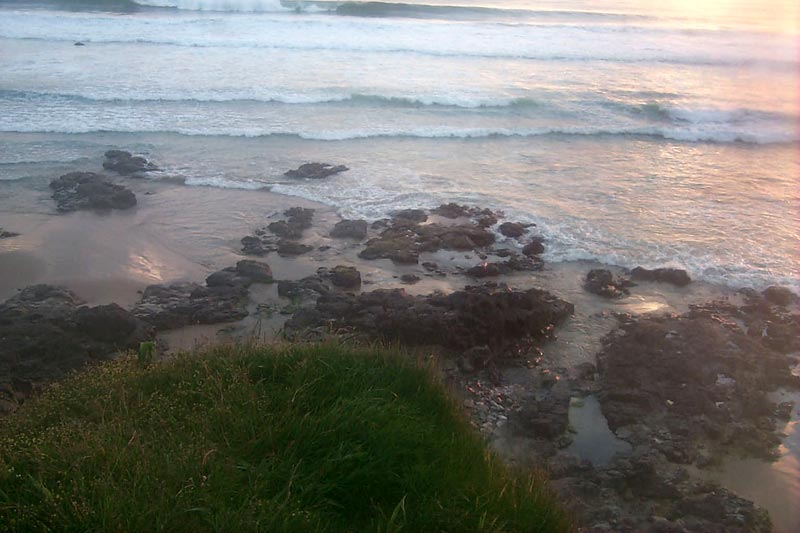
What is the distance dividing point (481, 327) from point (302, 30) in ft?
92.2

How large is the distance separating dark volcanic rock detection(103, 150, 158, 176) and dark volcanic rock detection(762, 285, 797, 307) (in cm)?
1155

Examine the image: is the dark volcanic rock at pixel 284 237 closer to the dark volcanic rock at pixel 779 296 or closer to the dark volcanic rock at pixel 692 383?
the dark volcanic rock at pixel 692 383

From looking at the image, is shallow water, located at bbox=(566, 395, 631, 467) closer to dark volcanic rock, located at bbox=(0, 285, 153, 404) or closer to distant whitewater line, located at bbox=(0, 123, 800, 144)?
dark volcanic rock, located at bbox=(0, 285, 153, 404)

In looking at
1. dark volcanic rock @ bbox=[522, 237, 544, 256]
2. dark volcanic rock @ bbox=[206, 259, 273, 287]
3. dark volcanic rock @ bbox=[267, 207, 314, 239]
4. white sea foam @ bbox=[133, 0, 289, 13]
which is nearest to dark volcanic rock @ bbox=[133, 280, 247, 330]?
dark volcanic rock @ bbox=[206, 259, 273, 287]

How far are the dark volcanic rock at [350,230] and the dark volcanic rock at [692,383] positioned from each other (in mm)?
4471

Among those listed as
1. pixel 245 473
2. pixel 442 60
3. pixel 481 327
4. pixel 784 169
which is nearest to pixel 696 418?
pixel 481 327

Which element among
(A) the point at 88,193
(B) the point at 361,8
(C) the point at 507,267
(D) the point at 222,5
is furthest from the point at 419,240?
(D) the point at 222,5

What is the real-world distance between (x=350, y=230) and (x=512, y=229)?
2.66m

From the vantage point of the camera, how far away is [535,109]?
21.5m

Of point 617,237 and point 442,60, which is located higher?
point 442,60

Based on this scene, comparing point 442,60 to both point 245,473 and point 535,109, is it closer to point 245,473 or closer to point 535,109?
point 535,109

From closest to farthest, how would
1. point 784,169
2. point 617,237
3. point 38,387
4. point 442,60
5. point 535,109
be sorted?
point 38,387 < point 617,237 < point 784,169 < point 535,109 < point 442,60

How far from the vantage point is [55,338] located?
735 centimetres

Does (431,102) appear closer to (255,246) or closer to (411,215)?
(411,215)
